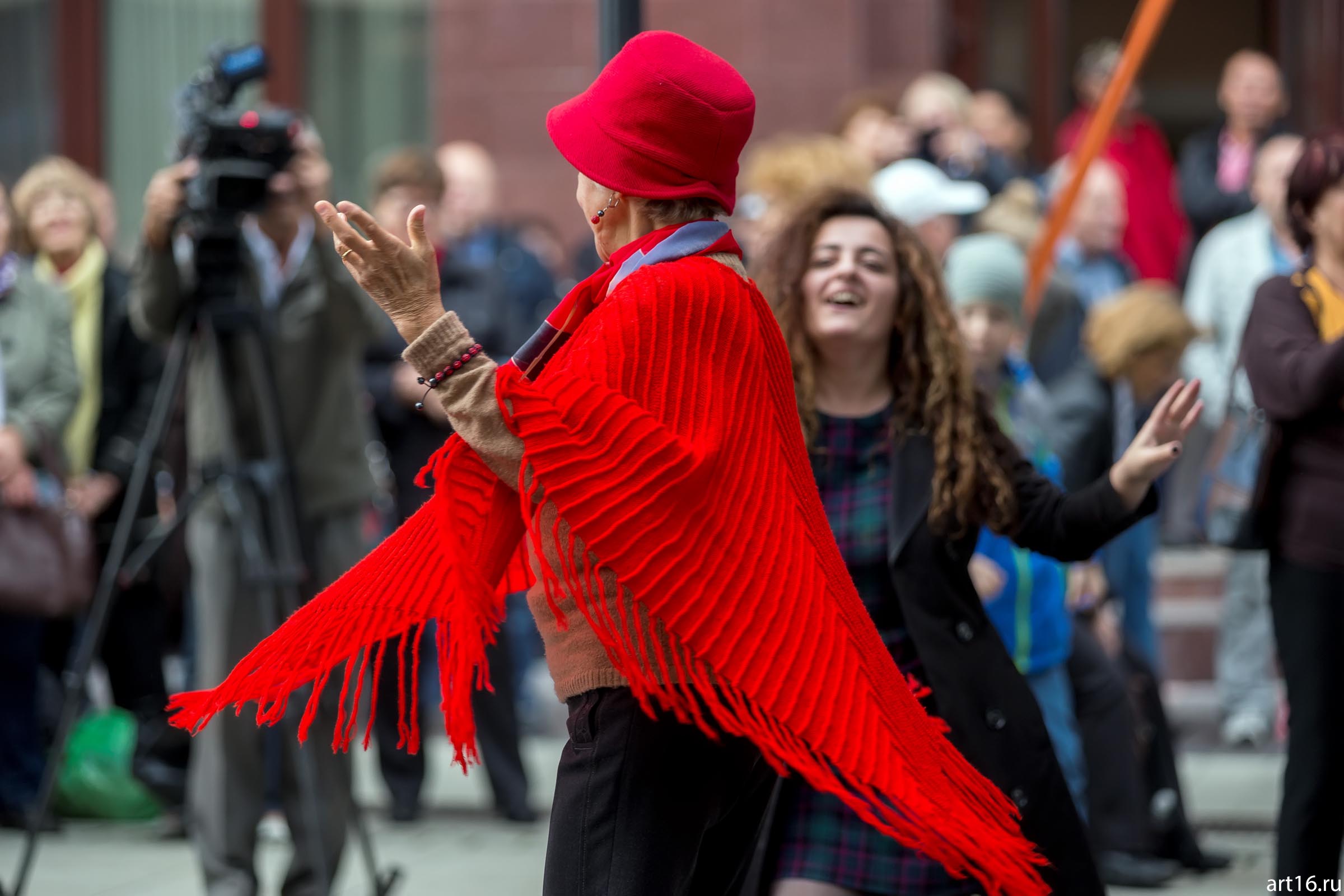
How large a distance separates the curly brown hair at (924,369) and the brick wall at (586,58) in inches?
219

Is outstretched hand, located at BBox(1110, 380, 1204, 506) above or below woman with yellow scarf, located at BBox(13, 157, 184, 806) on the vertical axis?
above

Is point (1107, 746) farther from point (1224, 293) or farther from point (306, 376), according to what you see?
point (1224, 293)

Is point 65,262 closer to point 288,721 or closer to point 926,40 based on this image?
point 288,721

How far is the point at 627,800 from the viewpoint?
2.85 metres

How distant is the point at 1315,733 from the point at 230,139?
302 cm

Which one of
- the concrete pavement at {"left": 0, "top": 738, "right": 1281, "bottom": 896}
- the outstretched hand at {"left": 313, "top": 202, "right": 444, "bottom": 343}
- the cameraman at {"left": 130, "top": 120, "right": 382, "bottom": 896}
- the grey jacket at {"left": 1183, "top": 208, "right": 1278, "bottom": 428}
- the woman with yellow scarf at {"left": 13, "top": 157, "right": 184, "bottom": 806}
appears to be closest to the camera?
the outstretched hand at {"left": 313, "top": 202, "right": 444, "bottom": 343}

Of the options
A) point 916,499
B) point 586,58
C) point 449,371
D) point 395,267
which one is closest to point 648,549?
point 449,371

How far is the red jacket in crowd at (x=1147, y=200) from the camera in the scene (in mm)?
9844

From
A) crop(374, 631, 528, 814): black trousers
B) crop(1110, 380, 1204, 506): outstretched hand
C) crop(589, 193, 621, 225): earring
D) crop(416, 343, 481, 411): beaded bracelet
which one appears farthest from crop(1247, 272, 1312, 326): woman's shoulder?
crop(374, 631, 528, 814): black trousers

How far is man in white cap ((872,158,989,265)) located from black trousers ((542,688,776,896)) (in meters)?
3.77

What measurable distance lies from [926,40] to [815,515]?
284 inches

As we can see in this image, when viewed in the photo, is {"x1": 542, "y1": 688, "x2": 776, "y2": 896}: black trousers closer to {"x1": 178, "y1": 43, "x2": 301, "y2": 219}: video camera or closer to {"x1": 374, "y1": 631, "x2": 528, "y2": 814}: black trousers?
{"x1": 178, "y1": 43, "x2": 301, "y2": 219}: video camera

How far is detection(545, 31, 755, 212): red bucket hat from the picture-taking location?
113 inches

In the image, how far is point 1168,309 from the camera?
22.0 feet
